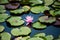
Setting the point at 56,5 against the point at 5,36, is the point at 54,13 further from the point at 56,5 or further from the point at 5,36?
Answer: the point at 5,36

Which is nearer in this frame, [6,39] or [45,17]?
[6,39]

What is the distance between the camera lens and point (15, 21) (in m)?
1.66

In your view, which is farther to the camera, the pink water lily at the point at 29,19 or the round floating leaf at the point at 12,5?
the round floating leaf at the point at 12,5

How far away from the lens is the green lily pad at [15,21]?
163cm

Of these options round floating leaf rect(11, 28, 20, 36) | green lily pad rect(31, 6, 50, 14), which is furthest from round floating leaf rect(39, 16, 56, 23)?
round floating leaf rect(11, 28, 20, 36)

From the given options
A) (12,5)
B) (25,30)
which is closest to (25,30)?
(25,30)

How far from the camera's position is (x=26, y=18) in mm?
1711

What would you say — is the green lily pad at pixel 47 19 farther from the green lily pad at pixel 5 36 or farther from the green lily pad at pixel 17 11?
the green lily pad at pixel 5 36

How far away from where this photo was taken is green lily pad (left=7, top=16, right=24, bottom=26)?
163 centimetres

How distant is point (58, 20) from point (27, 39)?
1.14ft

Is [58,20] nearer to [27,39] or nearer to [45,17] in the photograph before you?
[45,17]

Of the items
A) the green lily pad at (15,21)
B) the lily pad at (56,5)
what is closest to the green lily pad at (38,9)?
the lily pad at (56,5)

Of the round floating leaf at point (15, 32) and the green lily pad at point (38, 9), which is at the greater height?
the green lily pad at point (38, 9)

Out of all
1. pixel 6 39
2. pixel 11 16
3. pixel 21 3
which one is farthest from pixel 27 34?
pixel 21 3
